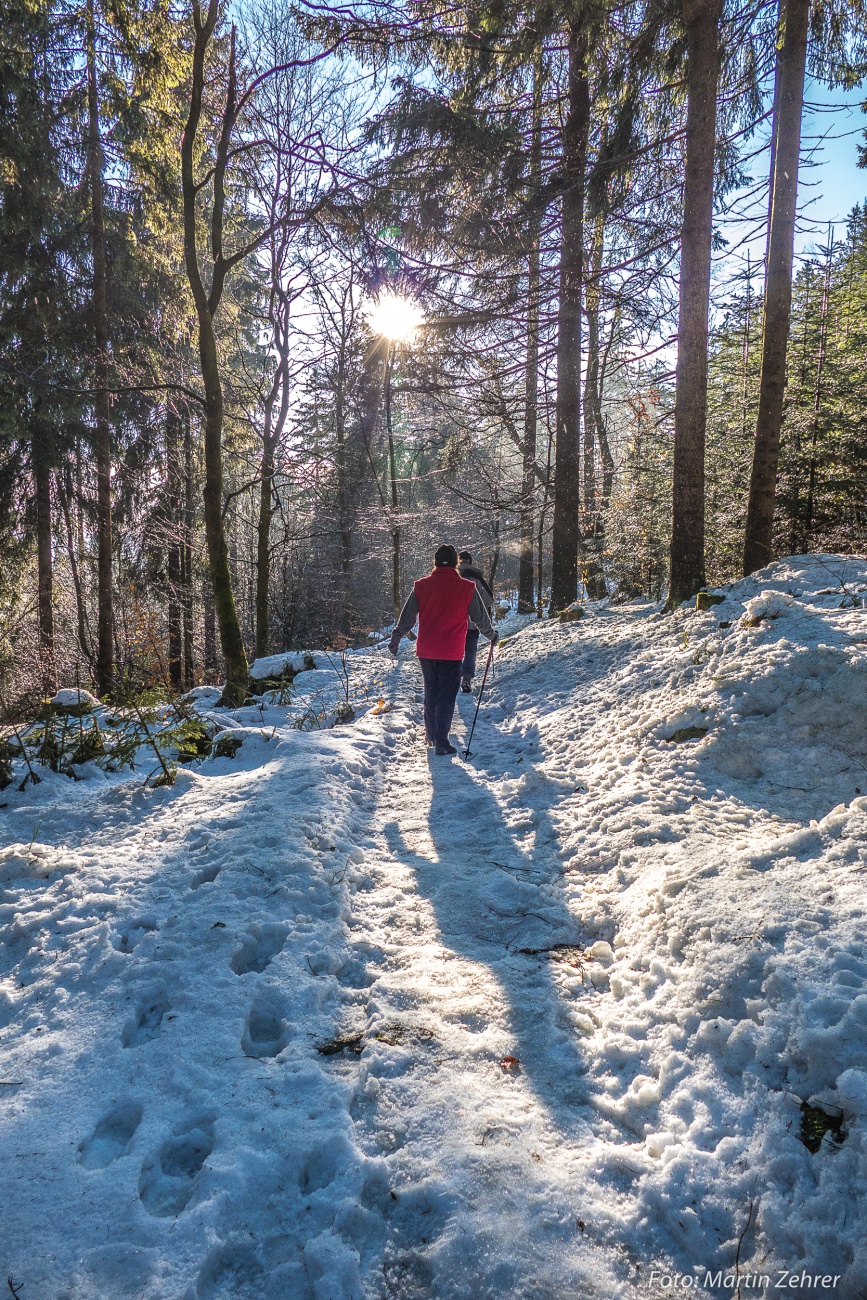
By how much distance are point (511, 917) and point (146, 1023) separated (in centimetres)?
183

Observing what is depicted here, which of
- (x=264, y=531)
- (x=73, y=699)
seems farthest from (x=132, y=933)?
(x=264, y=531)

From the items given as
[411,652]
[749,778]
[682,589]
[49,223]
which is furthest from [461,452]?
[749,778]

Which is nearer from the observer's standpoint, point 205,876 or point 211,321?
point 205,876

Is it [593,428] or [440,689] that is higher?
[593,428]

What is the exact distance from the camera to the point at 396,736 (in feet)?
21.8

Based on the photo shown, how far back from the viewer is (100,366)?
11.4 metres

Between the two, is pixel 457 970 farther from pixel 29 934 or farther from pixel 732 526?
pixel 732 526

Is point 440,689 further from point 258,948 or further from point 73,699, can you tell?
point 73,699

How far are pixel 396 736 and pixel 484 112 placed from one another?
32.4ft

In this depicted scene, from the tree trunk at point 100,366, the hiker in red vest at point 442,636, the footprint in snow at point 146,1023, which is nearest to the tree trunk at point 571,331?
the hiker in red vest at point 442,636

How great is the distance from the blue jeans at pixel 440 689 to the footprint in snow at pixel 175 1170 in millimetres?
4360

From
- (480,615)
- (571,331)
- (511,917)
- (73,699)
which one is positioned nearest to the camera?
(511,917)

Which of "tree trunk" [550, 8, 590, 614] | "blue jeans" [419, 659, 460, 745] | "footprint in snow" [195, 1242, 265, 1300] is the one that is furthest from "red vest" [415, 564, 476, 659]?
"tree trunk" [550, 8, 590, 614]

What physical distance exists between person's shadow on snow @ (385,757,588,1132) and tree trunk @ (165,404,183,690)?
1167cm
